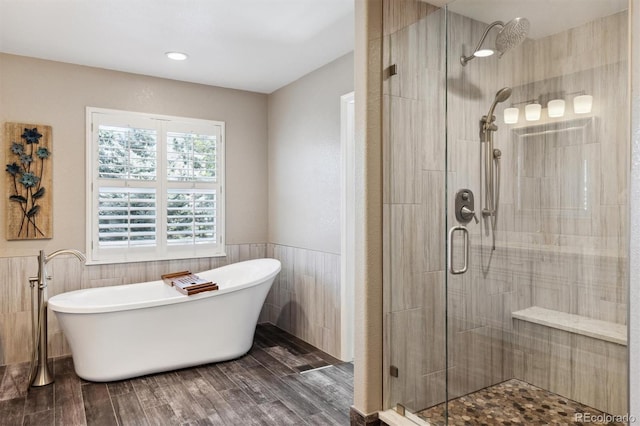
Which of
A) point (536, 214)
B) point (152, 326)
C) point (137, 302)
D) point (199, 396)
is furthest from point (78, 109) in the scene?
point (536, 214)

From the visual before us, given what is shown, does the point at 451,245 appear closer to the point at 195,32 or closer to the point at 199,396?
the point at 199,396

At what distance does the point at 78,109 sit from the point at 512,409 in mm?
3928

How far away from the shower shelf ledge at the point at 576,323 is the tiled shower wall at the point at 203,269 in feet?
6.11

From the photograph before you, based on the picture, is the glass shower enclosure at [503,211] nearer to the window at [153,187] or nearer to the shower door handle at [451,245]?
the shower door handle at [451,245]

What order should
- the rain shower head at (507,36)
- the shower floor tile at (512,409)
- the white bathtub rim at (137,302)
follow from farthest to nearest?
the white bathtub rim at (137,302) < the rain shower head at (507,36) < the shower floor tile at (512,409)

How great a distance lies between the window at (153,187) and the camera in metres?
3.76

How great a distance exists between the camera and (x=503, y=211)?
1.96m

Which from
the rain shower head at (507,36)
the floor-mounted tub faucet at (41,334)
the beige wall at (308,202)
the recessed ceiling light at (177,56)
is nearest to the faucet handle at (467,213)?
the rain shower head at (507,36)

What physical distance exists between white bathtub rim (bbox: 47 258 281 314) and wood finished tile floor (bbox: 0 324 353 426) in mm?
571

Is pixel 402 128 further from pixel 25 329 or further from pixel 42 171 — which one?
pixel 25 329

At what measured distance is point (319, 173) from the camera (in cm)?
387

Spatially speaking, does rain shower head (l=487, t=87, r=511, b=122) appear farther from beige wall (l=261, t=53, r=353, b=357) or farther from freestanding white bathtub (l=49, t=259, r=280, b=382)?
freestanding white bathtub (l=49, t=259, r=280, b=382)

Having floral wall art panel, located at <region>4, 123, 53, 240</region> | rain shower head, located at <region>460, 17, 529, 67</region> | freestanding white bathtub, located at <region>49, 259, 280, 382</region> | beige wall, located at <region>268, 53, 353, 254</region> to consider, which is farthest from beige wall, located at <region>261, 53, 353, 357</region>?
floral wall art panel, located at <region>4, 123, 53, 240</region>

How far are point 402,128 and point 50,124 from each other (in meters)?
3.10
